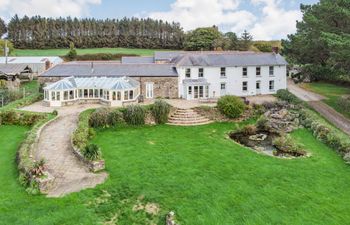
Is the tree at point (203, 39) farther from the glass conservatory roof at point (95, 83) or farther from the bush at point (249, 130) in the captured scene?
the bush at point (249, 130)

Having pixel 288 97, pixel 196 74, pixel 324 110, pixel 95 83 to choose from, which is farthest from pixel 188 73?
pixel 324 110

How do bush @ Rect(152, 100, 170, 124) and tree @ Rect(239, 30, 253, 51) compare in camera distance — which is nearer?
bush @ Rect(152, 100, 170, 124)

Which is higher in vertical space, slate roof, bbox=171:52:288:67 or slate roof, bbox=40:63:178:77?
slate roof, bbox=171:52:288:67

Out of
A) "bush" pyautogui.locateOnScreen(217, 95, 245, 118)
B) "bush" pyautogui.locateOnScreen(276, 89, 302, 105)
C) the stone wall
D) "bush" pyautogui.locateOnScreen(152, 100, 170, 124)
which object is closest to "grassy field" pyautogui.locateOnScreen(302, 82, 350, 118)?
"bush" pyautogui.locateOnScreen(276, 89, 302, 105)

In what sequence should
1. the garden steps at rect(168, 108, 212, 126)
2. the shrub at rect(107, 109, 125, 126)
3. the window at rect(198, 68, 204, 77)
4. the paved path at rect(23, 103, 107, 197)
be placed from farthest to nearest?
the window at rect(198, 68, 204, 77)
the garden steps at rect(168, 108, 212, 126)
the shrub at rect(107, 109, 125, 126)
the paved path at rect(23, 103, 107, 197)

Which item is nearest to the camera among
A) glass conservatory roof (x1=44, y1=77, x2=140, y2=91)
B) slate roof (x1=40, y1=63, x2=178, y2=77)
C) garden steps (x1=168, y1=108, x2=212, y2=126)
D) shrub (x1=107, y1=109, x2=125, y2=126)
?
shrub (x1=107, y1=109, x2=125, y2=126)

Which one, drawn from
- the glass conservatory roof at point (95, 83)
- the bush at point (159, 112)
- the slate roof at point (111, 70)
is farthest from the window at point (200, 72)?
the bush at point (159, 112)

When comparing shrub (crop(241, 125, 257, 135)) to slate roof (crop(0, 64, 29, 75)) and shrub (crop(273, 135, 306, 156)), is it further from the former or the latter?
slate roof (crop(0, 64, 29, 75))

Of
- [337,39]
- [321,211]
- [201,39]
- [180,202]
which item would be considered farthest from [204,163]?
[201,39]
